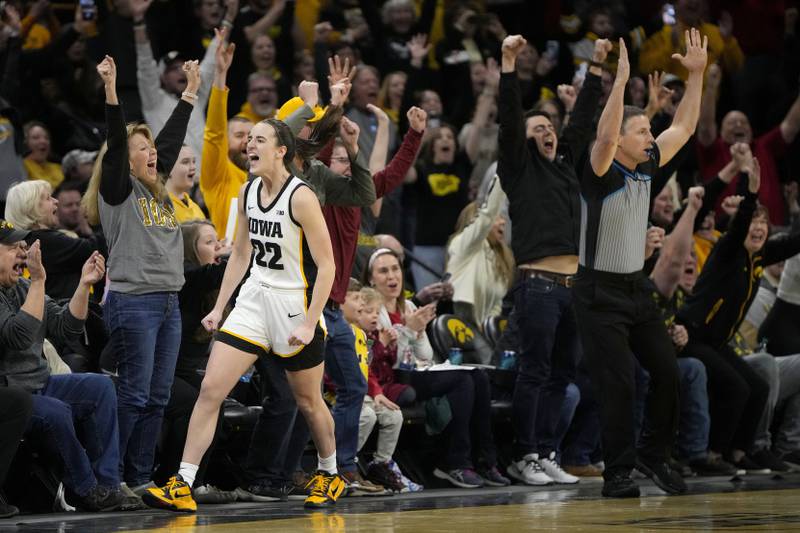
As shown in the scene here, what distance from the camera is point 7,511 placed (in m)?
7.69

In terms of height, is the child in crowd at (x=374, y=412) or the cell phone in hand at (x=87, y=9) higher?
the cell phone in hand at (x=87, y=9)

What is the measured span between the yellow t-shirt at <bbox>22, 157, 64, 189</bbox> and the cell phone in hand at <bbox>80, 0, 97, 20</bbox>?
2035mm

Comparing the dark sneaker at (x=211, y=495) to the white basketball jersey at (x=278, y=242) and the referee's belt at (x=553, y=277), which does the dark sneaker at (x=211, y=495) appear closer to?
the white basketball jersey at (x=278, y=242)

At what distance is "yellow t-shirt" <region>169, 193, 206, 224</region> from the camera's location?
31.5 feet

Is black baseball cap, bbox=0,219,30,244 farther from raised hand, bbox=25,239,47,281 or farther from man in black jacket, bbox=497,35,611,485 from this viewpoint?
man in black jacket, bbox=497,35,611,485

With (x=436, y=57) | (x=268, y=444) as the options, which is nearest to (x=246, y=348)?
(x=268, y=444)

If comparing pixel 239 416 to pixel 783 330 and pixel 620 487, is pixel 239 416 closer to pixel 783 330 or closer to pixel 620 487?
pixel 620 487

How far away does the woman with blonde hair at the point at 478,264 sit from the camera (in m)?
11.8

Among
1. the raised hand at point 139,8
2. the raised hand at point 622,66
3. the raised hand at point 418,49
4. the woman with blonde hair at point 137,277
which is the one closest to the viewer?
the woman with blonde hair at point 137,277

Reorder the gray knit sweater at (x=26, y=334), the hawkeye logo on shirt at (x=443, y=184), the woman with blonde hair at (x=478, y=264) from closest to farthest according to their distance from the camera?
the gray knit sweater at (x=26, y=334) → the woman with blonde hair at (x=478, y=264) → the hawkeye logo on shirt at (x=443, y=184)

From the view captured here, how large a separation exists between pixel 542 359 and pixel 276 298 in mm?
2760

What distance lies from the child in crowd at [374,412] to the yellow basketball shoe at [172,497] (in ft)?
6.26

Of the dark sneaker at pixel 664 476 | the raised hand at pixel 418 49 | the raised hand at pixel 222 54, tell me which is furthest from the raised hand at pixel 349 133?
the raised hand at pixel 418 49

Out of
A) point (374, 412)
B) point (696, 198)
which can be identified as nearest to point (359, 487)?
point (374, 412)
